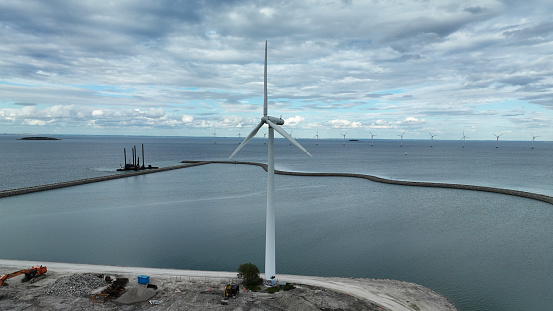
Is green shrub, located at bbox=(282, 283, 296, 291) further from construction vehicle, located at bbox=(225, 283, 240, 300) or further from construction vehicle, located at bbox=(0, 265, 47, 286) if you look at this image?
construction vehicle, located at bbox=(0, 265, 47, 286)

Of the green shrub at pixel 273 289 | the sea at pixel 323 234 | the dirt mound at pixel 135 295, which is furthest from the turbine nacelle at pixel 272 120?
the dirt mound at pixel 135 295

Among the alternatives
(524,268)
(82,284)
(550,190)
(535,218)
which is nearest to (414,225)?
(524,268)

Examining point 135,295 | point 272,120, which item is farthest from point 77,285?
point 272,120

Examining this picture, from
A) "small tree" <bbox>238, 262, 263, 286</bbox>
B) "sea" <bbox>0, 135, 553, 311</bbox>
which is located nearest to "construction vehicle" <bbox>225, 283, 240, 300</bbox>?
"small tree" <bbox>238, 262, 263, 286</bbox>

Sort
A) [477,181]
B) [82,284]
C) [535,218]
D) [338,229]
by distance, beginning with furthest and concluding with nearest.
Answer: [477,181] < [535,218] < [338,229] < [82,284]

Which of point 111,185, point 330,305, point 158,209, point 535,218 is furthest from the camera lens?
point 111,185

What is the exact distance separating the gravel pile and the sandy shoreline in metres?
0.88

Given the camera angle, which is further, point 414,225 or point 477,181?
point 477,181

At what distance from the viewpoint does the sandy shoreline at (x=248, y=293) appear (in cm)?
2666

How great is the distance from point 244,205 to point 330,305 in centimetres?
4444

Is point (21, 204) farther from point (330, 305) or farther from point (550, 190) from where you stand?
point (550, 190)

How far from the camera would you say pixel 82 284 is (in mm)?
29203

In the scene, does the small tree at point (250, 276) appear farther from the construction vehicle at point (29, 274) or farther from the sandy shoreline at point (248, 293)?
the construction vehicle at point (29, 274)

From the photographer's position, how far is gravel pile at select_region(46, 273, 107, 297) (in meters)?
27.8
